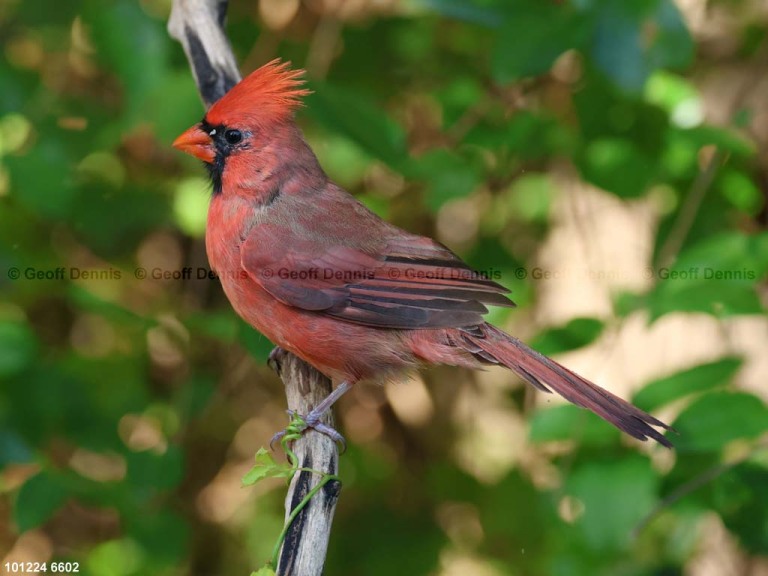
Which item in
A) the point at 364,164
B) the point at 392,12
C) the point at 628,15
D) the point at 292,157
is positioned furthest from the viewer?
the point at 392,12

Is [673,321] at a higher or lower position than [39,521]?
higher

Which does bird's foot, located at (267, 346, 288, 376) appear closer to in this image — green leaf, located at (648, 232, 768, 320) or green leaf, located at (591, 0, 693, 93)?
green leaf, located at (648, 232, 768, 320)

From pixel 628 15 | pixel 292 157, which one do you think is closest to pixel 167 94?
pixel 292 157

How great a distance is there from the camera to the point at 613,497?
7.52 feet

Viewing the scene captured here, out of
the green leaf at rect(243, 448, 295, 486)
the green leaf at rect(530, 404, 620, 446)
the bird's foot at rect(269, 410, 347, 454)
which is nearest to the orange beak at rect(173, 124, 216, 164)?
Result: the bird's foot at rect(269, 410, 347, 454)

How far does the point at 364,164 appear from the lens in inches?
135

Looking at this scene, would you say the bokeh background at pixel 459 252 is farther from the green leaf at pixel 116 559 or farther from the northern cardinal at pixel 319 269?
the northern cardinal at pixel 319 269

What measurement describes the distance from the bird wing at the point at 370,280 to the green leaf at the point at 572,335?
0.25 metres

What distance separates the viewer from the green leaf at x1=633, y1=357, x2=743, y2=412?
7.51 feet

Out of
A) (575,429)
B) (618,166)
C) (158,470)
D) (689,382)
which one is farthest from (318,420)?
(618,166)

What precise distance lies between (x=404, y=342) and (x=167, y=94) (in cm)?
104

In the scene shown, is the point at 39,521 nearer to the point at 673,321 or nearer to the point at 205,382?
the point at 205,382

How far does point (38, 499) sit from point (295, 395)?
828 mm

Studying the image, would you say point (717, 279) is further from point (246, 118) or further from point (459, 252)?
point (459, 252)
